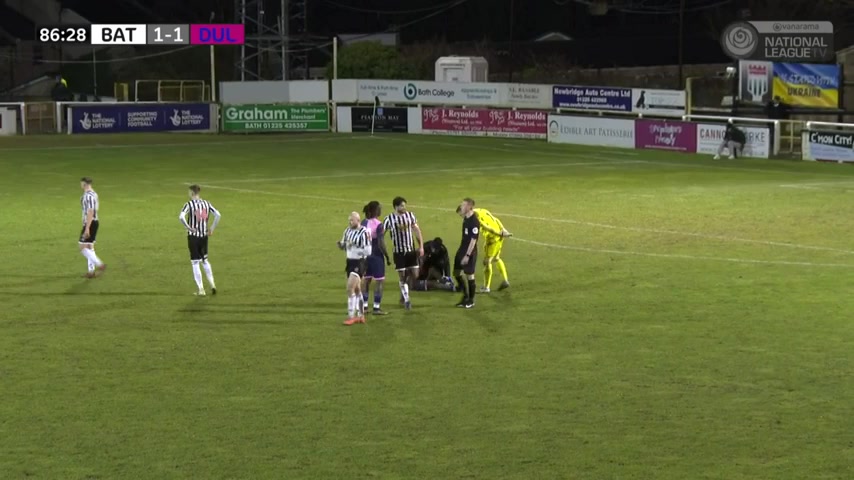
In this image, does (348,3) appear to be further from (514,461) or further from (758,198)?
(514,461)

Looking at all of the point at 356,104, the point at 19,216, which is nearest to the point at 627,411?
the point at 19,216

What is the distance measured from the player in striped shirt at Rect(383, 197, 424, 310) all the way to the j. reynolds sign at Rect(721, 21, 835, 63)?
1392 inches

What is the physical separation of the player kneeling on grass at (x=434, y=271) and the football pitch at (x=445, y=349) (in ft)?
0.83

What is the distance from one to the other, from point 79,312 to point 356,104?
152 ft

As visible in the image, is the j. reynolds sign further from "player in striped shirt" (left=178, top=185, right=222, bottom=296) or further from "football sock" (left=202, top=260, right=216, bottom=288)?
"player in striped shirt" (left=178, top=185, right=222, bottom=296)

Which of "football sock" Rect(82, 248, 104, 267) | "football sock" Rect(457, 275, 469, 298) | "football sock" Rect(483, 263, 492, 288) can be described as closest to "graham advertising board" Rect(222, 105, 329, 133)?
"football sock" Rect(82, 248, 104, 267)

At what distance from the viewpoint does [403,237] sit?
21.8 m

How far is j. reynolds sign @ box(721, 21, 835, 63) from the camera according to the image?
174 feet

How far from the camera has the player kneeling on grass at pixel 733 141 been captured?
166ft

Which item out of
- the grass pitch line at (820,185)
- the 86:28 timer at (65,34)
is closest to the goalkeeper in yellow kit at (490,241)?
the grass pitch line at (820,185)

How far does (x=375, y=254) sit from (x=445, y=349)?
103 inches

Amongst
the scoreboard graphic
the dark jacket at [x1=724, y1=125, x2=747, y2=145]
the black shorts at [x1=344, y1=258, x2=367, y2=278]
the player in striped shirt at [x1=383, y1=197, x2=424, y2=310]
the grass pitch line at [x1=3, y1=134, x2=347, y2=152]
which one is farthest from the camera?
the scoreboard graphic

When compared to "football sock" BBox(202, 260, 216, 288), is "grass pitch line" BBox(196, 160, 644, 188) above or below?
above

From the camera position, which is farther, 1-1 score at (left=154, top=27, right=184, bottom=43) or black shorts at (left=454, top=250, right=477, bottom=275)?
1-1 score at (left=154, top=27, right=184, bottom=43)
